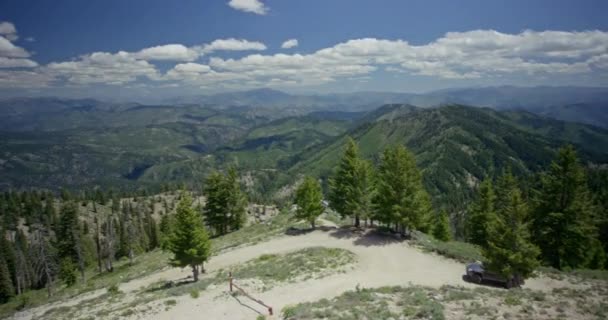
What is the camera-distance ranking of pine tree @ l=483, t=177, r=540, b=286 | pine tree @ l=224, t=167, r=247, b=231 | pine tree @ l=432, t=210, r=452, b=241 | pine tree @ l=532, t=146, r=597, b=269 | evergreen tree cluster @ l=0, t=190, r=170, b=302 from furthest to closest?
evergreen tree cluster @ l=0, t=190, r=170, b=302 → pine tree @ l=224, t=167, r=247, b=231 → pine tree @ l=432, t=210, r=452, b=241 → pine tree @ l=532, t=146, r=597, b=269 → pine tree @ l=483, t=177, r=540, b=286

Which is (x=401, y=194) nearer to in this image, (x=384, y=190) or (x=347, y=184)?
(x=384, y=190)

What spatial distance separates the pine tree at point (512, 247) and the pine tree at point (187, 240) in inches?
1110

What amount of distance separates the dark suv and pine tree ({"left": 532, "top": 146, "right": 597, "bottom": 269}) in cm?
1286

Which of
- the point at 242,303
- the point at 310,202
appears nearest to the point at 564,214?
the point at 310,202

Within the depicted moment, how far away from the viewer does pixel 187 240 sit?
37938mm

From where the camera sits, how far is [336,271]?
3344 cm

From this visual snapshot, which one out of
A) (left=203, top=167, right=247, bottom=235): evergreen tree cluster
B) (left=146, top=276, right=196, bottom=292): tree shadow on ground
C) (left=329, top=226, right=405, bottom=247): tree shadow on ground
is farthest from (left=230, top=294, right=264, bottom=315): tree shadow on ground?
(left=203, top=167, right=247, bottom=235): evergreen tree cluster

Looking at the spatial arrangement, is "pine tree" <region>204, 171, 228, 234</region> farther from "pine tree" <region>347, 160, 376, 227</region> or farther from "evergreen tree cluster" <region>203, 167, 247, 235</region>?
"pine tree" <region>347, 160, 376, 227</region>

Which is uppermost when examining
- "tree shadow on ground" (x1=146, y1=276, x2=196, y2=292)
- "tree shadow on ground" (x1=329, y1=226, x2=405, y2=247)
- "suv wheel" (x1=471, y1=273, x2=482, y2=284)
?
"suv wheel" (x1=471, y1=273, x2=482, y2=284)

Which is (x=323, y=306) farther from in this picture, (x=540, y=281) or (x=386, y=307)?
(x=540, y=281)

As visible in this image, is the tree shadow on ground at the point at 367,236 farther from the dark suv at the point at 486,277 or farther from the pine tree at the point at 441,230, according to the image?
the pine tree at the point at 441,230

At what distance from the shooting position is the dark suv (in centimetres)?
3114

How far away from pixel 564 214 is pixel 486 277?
15842mm

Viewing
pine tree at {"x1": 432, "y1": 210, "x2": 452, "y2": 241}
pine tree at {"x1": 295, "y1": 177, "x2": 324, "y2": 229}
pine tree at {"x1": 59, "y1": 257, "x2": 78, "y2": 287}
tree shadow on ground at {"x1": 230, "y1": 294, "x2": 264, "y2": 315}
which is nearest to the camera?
tree shadow on ground at {"x1": 230, "y1": 294, "x2": 264, "y2": 315}
